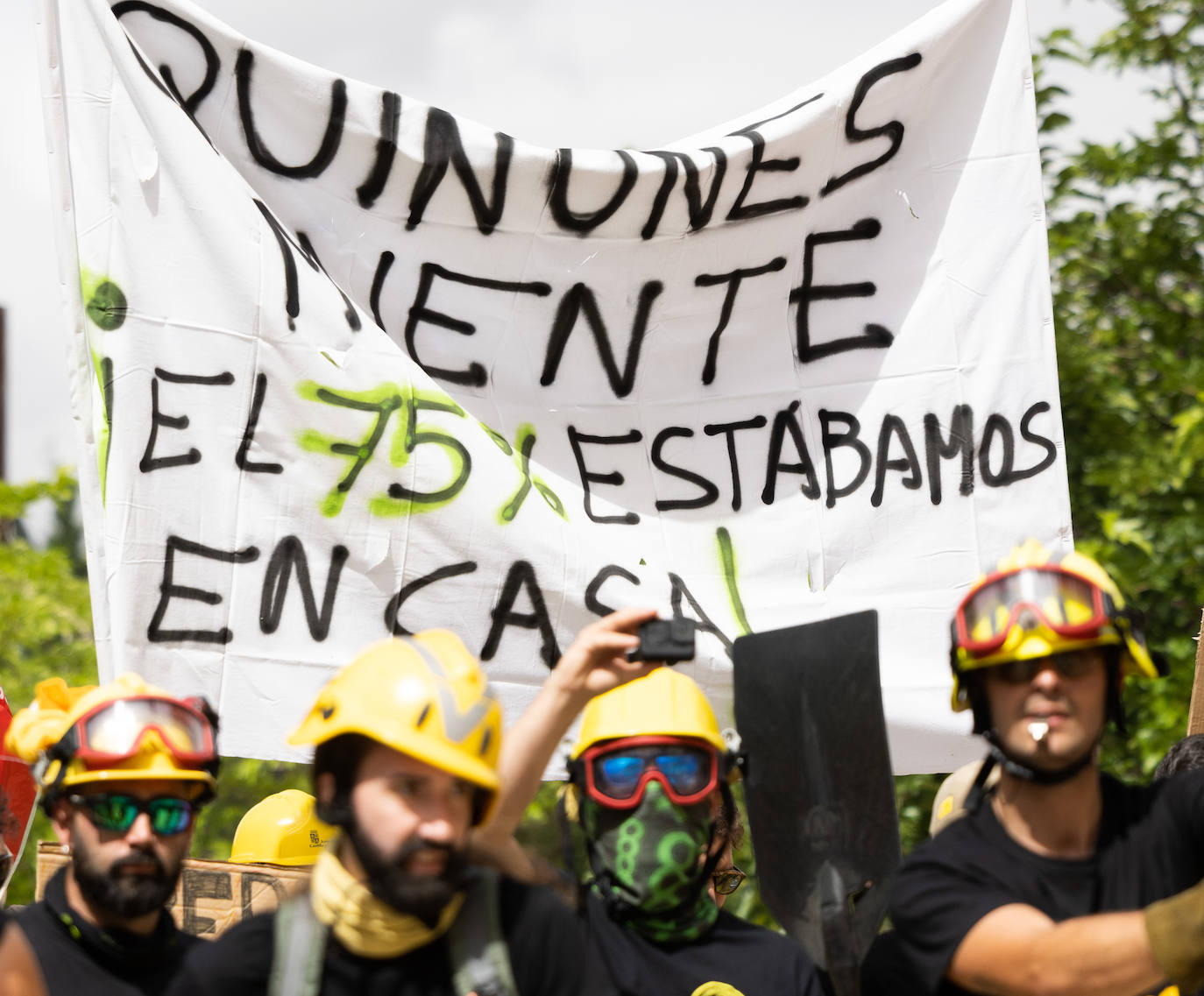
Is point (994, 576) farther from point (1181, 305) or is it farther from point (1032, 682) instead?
point (1181, 305)

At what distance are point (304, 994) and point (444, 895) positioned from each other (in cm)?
27

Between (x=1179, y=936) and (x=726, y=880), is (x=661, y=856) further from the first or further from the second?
(x=1179, y=936)

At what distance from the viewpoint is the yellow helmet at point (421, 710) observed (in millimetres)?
2713

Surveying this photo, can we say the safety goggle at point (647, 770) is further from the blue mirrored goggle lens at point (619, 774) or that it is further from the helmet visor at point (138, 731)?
the helmet visor at point (138, 731)

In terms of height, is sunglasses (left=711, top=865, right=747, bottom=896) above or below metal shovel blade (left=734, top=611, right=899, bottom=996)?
below

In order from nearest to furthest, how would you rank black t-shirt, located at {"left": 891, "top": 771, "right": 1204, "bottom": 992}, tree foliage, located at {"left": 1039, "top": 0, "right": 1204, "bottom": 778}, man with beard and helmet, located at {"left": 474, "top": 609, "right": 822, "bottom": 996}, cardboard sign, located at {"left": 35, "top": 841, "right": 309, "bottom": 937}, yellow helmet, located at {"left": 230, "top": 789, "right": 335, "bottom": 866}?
black t-shirt, located at {"left": 891, "top": 771, "right": 1204, "bottom": 992} → man with beard and helmet, located at {"left": 474, "top": 609, "right": 822, "bottom": 996} → cardboard sign, located at {"left": 35, "top": 841, "right": 309, "bottom": 937} → yellow helmet, located at {"left": 230, "top": 789, "right": 335, "bottom": 866} → tree foliage, located at {"left": 1039, "top": 0, "right": 1204, "bottom": 778}

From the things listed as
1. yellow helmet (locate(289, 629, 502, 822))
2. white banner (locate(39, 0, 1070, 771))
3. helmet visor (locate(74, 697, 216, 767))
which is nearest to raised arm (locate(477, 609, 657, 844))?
yellow helmet (locate(289, 629, 502, 822))

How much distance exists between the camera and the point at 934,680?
15.7ft

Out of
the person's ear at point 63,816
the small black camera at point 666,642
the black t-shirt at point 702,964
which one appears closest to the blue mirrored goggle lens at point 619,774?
the black t-shirt at point 702,964

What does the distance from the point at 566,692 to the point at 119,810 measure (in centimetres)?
104

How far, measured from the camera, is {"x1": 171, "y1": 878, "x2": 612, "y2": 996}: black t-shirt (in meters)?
2.68

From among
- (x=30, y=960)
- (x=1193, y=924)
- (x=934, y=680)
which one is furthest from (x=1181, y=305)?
(x=30, y=960)

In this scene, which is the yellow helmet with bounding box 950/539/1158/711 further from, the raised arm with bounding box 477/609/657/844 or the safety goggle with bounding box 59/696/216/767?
the safety goggle with bounding box 59/696/216/767

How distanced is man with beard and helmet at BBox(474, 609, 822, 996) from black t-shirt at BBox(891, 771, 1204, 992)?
50cm
